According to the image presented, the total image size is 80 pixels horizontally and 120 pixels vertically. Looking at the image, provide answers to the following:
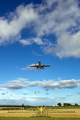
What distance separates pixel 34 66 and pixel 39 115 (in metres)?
19.1

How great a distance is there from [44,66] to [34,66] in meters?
4.14

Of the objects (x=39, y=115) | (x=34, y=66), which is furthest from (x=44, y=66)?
(x=39, y=115)

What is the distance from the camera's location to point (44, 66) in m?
49.7

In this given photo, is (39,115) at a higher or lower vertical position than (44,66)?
lower

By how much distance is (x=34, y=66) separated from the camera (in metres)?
50.1

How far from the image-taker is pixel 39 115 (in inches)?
1837

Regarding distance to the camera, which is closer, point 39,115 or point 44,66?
point 39,115

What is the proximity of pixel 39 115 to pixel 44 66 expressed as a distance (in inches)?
749

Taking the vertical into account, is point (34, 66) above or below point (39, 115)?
above

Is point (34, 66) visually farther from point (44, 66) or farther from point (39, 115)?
point (39, 115)

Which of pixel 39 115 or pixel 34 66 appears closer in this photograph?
pixel 39 115
